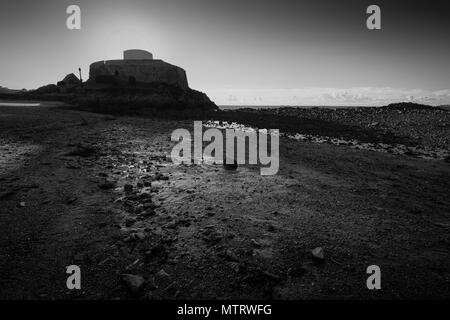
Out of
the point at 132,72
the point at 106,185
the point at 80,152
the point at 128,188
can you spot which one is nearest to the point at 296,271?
the point at 128,188

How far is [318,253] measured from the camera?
161 inches

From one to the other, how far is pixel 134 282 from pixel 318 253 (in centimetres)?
277

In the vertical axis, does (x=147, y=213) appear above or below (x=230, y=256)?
above

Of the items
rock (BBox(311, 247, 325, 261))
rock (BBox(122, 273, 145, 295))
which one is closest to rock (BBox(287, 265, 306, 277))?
rock (BBox(311, 247, 325, 261))

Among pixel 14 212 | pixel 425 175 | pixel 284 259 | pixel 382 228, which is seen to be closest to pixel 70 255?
pixel 14 212

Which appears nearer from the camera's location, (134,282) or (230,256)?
(134,282)

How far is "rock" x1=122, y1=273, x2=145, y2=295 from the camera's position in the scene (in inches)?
137

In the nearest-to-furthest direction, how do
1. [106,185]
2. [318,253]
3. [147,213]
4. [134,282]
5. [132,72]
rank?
1. [134,282]
2. [318,253]
3. [147,213]
4. [106,185]
5. [132,72]

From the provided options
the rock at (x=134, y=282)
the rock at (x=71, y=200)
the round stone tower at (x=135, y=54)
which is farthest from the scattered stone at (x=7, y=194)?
the round stone tower at (x=135, y=54)

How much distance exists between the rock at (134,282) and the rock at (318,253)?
2.59 m

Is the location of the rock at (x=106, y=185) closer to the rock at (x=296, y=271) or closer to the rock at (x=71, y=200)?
the rock at (x=71, y=200)

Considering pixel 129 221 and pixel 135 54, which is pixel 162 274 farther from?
pixel 135 54

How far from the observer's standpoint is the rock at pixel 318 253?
402cm
